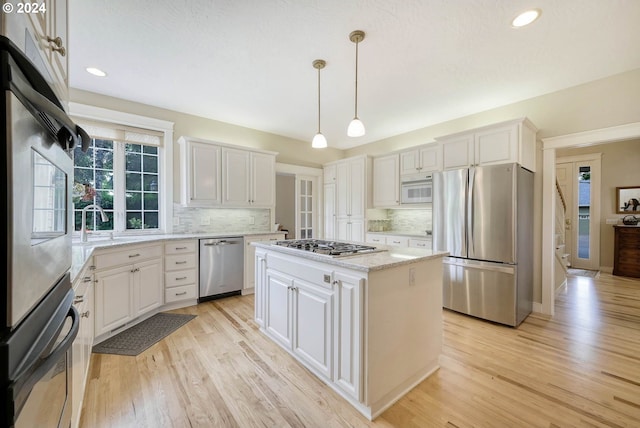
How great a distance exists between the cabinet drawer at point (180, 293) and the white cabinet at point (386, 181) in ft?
10.8

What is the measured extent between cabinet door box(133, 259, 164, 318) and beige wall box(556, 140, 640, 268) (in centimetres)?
814

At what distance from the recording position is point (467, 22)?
207cm

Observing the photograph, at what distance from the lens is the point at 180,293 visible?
136 inches

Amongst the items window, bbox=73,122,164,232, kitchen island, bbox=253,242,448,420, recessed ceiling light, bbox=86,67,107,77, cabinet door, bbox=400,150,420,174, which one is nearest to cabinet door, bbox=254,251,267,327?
kitchen island, bbox=253,242,448,420

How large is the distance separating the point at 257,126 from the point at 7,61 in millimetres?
4253

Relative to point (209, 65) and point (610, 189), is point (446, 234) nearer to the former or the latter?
point (209, 65)

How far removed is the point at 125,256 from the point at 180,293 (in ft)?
3.10

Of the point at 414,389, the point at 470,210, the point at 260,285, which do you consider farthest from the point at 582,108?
the point at 260,285

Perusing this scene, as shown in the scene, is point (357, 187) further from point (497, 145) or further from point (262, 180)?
point (497, 145)

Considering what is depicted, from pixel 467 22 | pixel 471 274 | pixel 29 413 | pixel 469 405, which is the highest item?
pixel 467 22

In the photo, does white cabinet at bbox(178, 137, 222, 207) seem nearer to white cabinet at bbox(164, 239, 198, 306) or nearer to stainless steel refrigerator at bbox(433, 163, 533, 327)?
white cabinet at bbox(164, 239, 198, 306)

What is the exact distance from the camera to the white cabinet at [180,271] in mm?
3371

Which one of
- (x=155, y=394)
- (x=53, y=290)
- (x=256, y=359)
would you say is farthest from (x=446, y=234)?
(x=53, y=290)

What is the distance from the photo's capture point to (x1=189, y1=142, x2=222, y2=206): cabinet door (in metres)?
3.78
